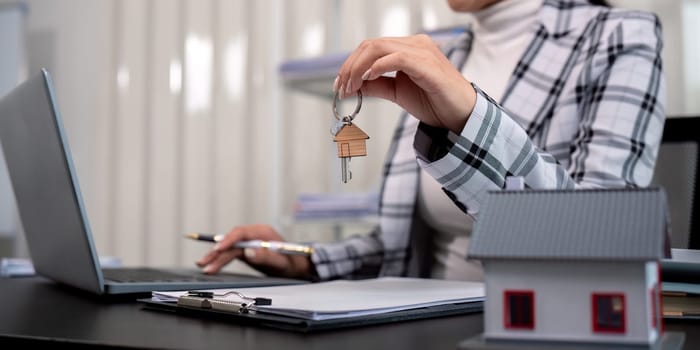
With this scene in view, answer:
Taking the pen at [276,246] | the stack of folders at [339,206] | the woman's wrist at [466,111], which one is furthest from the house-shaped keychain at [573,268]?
the stack of folders at [339,206]

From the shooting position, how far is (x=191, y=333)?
508 millimetres

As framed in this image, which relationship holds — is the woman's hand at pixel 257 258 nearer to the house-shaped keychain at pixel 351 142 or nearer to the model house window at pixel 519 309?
the house-shaped keychain at pixel 351 142

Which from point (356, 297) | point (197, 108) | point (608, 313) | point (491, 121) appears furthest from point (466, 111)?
point (197, 108)

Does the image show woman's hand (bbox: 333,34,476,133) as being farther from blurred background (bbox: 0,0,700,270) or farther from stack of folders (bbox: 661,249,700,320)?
blurred background (bbox: 0,0,700,270)

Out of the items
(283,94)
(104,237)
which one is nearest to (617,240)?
(283,94)

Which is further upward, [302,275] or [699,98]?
[699,98]

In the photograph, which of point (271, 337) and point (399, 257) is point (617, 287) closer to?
point (271, 337)

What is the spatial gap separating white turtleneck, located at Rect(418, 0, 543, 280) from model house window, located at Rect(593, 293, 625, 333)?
0.73 meters

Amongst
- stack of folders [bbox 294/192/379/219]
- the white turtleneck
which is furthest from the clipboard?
Result: stack of folders [bbox 294/192/379/219]

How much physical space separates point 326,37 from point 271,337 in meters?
1.81

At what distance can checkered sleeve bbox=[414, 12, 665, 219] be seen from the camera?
677mm

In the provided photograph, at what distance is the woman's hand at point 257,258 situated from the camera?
3.51ft

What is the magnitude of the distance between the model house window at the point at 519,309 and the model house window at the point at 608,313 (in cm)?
3

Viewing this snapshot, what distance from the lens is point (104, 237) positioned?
8.45 ft
